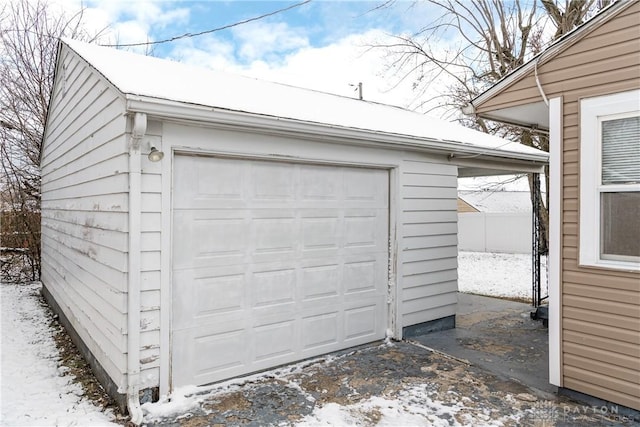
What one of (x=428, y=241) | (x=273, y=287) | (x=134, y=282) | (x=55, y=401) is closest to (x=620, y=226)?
(x=428, y=241)

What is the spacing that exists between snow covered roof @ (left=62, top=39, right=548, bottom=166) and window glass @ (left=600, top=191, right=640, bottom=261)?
7.19 ft

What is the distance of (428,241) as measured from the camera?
5605 mm

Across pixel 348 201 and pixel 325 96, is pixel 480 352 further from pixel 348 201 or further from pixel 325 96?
pixel 325 96

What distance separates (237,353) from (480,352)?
282 cm

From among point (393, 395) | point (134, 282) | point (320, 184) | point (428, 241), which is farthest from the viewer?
point (428, 241)

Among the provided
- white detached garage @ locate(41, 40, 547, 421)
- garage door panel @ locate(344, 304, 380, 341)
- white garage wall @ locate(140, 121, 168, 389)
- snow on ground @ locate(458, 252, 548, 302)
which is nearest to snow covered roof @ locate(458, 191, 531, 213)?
snow on ground @ locate(458, 252, 548, 302)

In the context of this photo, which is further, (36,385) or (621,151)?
(36,385)

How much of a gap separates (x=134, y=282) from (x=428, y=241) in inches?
147

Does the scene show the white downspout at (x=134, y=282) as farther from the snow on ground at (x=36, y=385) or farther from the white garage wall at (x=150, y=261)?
the snow on ground at (x=36, y=385)

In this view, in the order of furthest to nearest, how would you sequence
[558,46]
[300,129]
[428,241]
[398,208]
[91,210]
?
[428,241]
[398,208]
[91,210]
[300,129]
[558,46]

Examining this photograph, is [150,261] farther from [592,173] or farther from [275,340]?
[592,173]

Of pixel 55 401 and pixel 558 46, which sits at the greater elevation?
pixel 558 46

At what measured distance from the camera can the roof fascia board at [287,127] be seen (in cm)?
322

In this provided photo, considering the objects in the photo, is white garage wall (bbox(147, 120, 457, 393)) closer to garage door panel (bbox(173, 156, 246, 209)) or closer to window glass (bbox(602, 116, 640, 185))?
garage door panel (bbox(173, 156, 246, 209))
